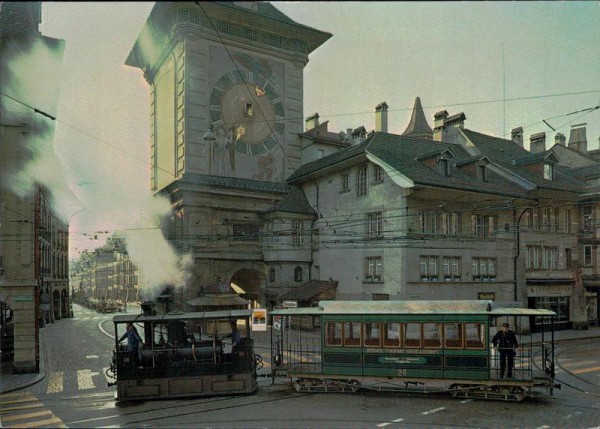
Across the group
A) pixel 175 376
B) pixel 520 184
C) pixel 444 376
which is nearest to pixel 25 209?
pixel 175 376

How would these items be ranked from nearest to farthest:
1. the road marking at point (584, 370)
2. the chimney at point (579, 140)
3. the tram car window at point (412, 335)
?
1. the tram car window at point (412, 335)
2. the road marking at point (584, 370)
3. the chimney at point (579, 140)

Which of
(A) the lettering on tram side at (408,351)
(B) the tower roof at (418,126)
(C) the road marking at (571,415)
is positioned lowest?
(C) the road marking at (571,415)

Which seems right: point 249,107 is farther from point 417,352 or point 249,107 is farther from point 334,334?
point 417,352

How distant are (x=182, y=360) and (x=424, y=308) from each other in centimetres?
750

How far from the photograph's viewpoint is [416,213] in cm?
2803

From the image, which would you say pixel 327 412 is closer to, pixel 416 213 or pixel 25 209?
pixel 25 209

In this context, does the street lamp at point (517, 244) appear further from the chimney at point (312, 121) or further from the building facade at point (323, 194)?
the chimney at point (312, 121)

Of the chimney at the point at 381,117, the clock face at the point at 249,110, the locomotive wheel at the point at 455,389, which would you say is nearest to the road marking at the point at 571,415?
the locomotive wheel at the point at 455,389

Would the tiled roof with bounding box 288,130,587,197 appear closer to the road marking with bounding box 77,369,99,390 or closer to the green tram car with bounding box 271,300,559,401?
the green tram car with bounding box 271,300,559,401

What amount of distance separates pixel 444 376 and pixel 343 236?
722 inches

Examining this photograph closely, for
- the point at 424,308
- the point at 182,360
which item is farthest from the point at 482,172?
the point at 182,360

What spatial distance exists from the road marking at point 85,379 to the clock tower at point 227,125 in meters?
12.7

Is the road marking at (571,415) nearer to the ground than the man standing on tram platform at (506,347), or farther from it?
nearer to the ground

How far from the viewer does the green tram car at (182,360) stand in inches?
577
